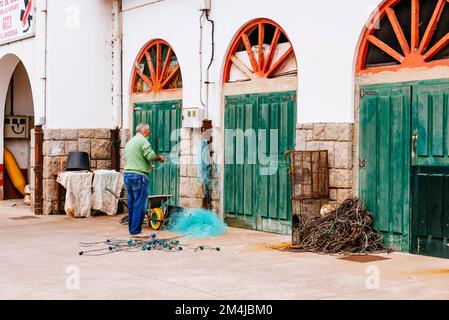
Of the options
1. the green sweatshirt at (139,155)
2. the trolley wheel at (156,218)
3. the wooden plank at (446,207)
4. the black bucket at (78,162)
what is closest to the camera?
the wooden plank at (446,207)

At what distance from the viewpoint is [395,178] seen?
9531 millimetres

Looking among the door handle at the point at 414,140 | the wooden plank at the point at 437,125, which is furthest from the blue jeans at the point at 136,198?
the wooden plank at the point at 437,125

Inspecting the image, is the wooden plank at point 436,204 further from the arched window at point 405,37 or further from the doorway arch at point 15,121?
the doorway arch at point 15,121

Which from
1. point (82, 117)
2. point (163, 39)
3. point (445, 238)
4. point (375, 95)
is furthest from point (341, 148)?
point (82, 117)

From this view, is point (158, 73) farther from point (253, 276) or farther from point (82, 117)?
point (253, 276)

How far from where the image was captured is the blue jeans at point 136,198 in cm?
1097

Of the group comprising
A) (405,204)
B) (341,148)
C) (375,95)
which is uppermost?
(375,95)

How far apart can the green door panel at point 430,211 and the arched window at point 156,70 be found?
5912 millimetres

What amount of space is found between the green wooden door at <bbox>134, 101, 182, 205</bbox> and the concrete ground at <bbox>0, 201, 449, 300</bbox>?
123 inches

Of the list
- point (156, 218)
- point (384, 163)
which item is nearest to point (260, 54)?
point (384, 163)

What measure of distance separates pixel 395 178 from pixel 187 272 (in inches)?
131

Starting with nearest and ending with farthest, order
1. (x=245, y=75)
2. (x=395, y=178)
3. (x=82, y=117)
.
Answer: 1. (x=395, y=178)
2. (x=245, y=75)
3. (x=82, y=117)

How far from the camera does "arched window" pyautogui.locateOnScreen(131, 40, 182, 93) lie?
13.8 meters

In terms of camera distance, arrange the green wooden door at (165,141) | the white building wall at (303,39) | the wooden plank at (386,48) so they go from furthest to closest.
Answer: the green wooden door at (165,141) → the white building wall at (303,39) → the wooden plank at (386,48)
